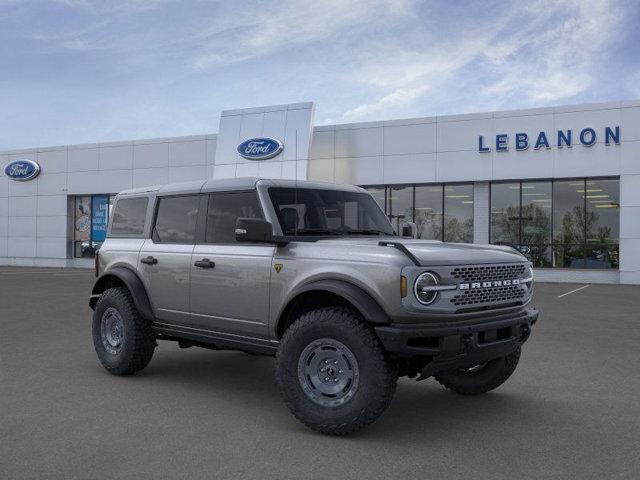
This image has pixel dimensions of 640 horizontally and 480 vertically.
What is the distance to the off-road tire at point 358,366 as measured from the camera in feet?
14.9

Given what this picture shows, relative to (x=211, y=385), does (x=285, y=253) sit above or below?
above

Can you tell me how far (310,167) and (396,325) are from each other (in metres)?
23.4

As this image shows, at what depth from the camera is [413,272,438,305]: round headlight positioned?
4.50 meters

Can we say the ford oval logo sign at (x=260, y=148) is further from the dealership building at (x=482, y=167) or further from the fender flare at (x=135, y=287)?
the fender flare at (x=135, y=287)

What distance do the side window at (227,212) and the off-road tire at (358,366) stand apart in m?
1.29

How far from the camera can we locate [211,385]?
6379mm

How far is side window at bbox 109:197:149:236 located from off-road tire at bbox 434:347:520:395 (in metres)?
3.52

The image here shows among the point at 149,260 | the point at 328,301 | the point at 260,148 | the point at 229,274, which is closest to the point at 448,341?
the point at 328,301

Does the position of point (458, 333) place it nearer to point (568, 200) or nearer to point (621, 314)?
point (621, 314)

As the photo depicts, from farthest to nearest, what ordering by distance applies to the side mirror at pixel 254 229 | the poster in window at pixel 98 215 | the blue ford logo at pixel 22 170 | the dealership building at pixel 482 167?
the blue ford logo at pixel 22 170 → the poster in window at pixel 98 215 → the dealership building at pixel 482 167 → the side mirror at pixel 254 229

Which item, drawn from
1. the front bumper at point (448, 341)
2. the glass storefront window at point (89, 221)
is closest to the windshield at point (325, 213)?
the front bumper at point (448, 341)

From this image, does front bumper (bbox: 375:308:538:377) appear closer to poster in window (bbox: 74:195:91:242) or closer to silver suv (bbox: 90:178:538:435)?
silver suv (bbox: 90:178:538:435)

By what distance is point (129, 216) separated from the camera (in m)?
7.10

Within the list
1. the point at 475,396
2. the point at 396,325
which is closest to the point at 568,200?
the point at 475,396
